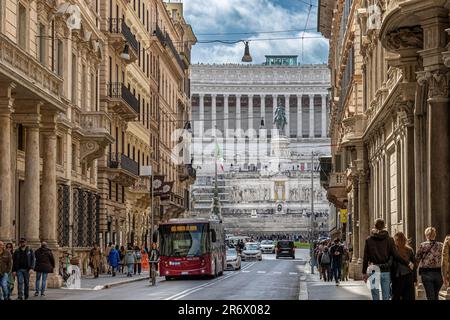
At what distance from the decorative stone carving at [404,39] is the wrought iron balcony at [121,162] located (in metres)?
31.4

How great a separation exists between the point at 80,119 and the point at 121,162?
413 inches

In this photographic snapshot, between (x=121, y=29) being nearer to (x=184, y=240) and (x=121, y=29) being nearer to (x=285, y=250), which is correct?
(x=184, y=240)

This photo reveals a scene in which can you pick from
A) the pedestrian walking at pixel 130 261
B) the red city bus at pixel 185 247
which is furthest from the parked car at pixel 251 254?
the red city bus at pixel 185 247

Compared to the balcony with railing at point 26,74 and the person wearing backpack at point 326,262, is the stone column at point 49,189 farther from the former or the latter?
the person wearing backpack at point 326,262

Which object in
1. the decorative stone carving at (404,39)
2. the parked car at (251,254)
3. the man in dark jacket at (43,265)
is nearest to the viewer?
the decorative stone carving at (404,39)

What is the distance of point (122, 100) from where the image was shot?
5416cm

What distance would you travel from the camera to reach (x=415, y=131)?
25047 mm

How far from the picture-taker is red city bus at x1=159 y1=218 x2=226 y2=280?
4500 cm

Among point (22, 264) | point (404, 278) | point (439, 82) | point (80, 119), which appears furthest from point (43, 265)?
point (80, 119)

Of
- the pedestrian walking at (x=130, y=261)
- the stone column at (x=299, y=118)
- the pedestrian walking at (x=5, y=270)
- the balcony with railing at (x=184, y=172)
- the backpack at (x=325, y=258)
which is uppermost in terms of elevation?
the stone column at (x=299, y=118)

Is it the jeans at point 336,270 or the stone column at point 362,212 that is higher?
the stone column at point 362,212

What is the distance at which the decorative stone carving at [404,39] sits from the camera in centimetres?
2297
